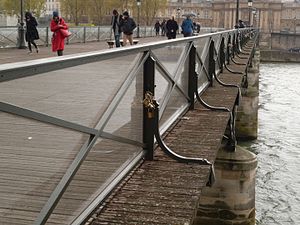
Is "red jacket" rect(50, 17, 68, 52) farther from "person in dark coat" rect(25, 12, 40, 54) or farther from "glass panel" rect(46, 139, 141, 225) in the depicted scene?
"glass panel" rect(46, 139, 141, 225)

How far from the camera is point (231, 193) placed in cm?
1021

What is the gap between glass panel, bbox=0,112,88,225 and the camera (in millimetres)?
2422

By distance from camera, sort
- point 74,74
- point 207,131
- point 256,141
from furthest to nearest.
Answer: point 256,141 → point 207,131 → point 74,74

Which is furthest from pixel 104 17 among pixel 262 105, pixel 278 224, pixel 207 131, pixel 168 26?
pixel 207 131

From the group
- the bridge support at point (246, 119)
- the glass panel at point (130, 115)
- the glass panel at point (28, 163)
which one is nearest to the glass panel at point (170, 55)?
the glass panel at point (130, 115)

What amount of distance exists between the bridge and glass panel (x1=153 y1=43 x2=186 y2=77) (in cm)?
2

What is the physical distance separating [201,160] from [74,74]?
1.99 meters

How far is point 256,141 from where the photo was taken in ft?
76.7

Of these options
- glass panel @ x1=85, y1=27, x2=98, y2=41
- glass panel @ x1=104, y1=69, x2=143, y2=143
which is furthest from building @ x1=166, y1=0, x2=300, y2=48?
glass panel @ x1=104, y1=69, x2=143, y2=143

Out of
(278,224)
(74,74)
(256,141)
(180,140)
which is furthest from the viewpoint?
(256,141)

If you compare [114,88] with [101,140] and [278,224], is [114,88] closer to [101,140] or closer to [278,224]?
[101,140]

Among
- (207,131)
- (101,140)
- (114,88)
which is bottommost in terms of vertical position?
(207,131)

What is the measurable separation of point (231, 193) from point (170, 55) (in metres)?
5.29

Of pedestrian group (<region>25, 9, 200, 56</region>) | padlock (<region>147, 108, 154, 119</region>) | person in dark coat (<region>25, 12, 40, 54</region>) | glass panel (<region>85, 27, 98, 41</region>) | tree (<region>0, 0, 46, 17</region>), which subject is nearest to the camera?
padlock (<region>147, 108, 154, 119</region>)
